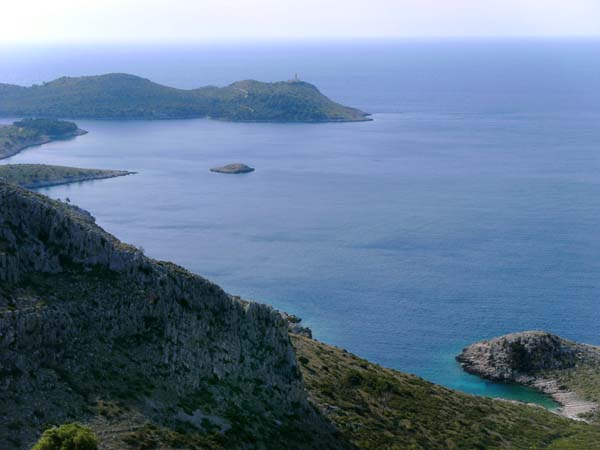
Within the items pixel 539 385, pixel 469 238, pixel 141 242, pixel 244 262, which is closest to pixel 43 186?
pixel 141 242

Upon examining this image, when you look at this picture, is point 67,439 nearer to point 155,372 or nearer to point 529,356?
point 155,372

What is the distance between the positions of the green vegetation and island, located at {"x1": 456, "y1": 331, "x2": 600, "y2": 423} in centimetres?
5921

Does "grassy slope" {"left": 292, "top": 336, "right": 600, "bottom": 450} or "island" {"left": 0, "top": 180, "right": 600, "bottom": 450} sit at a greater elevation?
"island" {"left": 0, "top": 180, "right": 600, "bottom": 450}

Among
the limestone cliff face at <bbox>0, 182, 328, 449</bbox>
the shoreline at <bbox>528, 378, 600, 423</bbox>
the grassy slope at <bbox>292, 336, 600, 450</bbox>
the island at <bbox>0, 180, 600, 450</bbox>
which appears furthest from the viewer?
the shoreline at <bbox>528, 378, 600, 423</bbox>

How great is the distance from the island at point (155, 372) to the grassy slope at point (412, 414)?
162 mm

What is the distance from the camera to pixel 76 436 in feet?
108

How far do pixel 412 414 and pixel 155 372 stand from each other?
2155 centimetres

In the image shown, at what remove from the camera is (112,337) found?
4434cm

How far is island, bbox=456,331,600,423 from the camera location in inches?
3236

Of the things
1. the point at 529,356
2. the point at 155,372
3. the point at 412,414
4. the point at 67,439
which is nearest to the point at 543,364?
the point at 529,356

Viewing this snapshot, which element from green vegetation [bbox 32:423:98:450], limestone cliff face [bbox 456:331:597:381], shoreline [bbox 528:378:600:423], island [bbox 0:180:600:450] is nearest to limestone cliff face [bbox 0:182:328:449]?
island [bbox 0:180:600:450]

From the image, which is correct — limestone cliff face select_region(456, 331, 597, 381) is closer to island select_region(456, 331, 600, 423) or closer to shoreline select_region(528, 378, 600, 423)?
island select_region(456, 331, 600, 423)

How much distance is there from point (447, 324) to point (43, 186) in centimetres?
12851

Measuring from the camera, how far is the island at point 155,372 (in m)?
38.1
